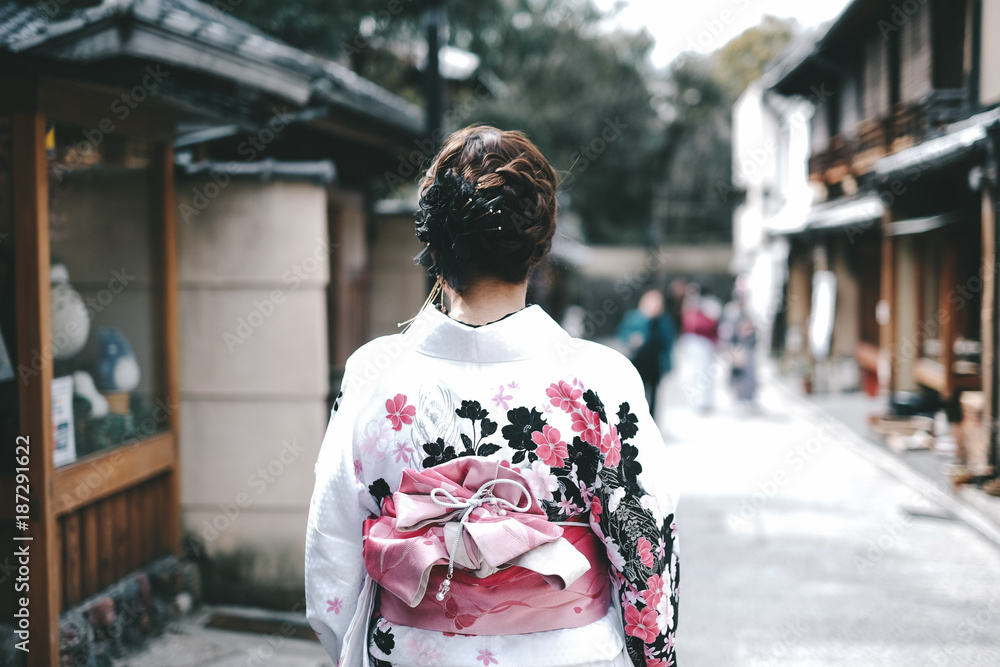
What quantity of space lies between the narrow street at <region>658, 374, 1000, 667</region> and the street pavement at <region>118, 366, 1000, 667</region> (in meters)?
0.01

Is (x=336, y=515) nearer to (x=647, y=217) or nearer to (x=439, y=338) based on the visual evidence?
(x=439, y=338)

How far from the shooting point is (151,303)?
15.8 feet

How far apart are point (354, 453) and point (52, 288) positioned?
277 cm

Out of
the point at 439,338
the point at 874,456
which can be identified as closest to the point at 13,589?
the point at 439,338

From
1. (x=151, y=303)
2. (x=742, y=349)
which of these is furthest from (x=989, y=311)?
(x=151, y=303)

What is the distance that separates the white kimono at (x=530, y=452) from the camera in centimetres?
191

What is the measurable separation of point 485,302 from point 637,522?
634 mm

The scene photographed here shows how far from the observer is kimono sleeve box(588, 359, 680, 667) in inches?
75.2

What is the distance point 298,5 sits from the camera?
358 inches

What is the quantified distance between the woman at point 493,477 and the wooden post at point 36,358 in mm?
2172
